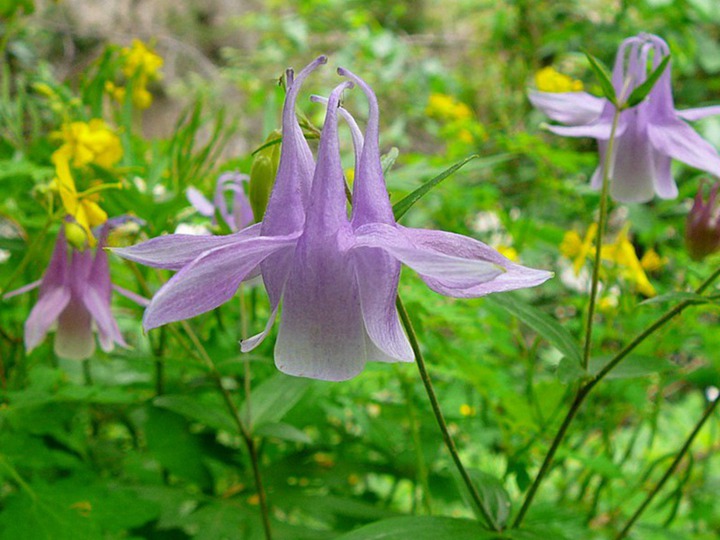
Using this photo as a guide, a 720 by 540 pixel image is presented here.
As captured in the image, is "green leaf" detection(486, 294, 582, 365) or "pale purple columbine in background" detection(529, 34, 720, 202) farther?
"pale purple columbine in background" detection(529, 34, 720, 202)

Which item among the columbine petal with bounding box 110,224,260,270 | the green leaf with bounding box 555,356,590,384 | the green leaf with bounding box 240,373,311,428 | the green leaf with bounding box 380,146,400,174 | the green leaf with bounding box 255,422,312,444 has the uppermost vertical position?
the green leaf with bounding box 380,146,400,174

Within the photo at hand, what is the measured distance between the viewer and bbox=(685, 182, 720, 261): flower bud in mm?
793

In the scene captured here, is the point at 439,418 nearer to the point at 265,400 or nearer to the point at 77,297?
the point at 265,400

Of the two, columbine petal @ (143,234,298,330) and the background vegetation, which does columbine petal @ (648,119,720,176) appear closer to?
the background vegetation

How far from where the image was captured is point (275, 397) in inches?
29.7

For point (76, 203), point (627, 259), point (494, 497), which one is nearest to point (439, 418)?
point (494, 497)

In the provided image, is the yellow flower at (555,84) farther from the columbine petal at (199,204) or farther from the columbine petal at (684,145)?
the columbine petal at (199,204)

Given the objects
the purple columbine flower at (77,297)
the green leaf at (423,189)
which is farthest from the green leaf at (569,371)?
the purple columbine flower at (77,297)

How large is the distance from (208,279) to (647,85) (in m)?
0.41

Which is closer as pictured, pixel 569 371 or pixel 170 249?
pixel 170 249

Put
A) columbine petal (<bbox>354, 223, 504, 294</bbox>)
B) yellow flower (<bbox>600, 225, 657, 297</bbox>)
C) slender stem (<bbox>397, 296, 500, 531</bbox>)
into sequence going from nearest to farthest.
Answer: columbine petal (<bbox>354, 223, 504, 294</bbox>) < slender stem (<bbox>397, 296, 500, 531</bbox>) < yellow flower (<bbox>600, 225, 657, 297</bbox>)

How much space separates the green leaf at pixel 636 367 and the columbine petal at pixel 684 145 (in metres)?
0.19

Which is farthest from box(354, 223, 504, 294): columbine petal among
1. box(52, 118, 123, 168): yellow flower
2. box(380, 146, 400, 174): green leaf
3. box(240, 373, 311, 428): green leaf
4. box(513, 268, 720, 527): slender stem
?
box(52, 118, 123, 168): yellow flower

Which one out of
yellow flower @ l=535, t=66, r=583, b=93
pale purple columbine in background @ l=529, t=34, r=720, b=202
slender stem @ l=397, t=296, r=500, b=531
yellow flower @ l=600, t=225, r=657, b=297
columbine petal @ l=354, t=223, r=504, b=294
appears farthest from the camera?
yellow flower @ l=535, t=66, r=583, b=93
